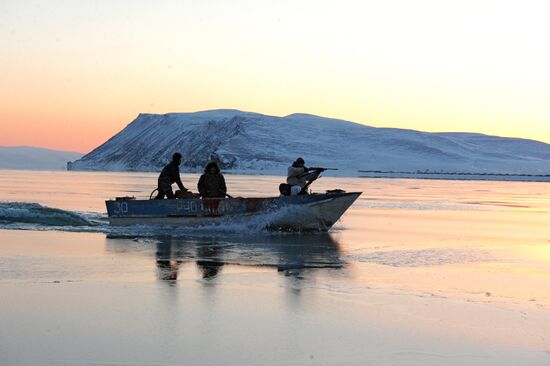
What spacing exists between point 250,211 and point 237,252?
4463mm

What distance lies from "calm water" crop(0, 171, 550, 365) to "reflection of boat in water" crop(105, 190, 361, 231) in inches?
64.4

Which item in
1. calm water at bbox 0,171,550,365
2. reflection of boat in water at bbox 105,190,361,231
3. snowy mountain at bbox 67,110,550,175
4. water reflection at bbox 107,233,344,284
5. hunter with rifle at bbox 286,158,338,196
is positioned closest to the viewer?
calm water at bbox 0,171,550,365

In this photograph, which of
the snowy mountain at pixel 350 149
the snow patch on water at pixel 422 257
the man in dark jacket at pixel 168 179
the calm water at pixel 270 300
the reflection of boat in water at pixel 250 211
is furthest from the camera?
the snowy mountain at pixel 350 149

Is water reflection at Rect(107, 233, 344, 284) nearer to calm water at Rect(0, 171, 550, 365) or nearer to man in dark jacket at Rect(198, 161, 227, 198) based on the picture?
calm water at Rect(0, 171, 550, 365)

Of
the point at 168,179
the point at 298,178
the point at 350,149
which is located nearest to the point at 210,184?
the point at 168,179

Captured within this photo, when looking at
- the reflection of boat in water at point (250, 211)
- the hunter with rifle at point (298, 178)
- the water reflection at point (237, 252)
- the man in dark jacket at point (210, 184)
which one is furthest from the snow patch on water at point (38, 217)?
the hunter with rifle at point (298, 178)

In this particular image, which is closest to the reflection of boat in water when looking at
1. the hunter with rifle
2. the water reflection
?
the hunter with rifle

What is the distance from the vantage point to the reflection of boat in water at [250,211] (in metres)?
17.5

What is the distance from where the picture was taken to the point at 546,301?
8.67 meters

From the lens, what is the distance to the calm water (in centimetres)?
611

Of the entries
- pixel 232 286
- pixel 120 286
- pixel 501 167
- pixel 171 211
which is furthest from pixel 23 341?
pixel 501 167

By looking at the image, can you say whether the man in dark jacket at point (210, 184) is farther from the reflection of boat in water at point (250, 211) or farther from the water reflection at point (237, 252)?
the water reflection at point (237, 252)

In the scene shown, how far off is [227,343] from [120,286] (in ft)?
9.86

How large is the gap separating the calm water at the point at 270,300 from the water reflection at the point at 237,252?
0.10 ft
